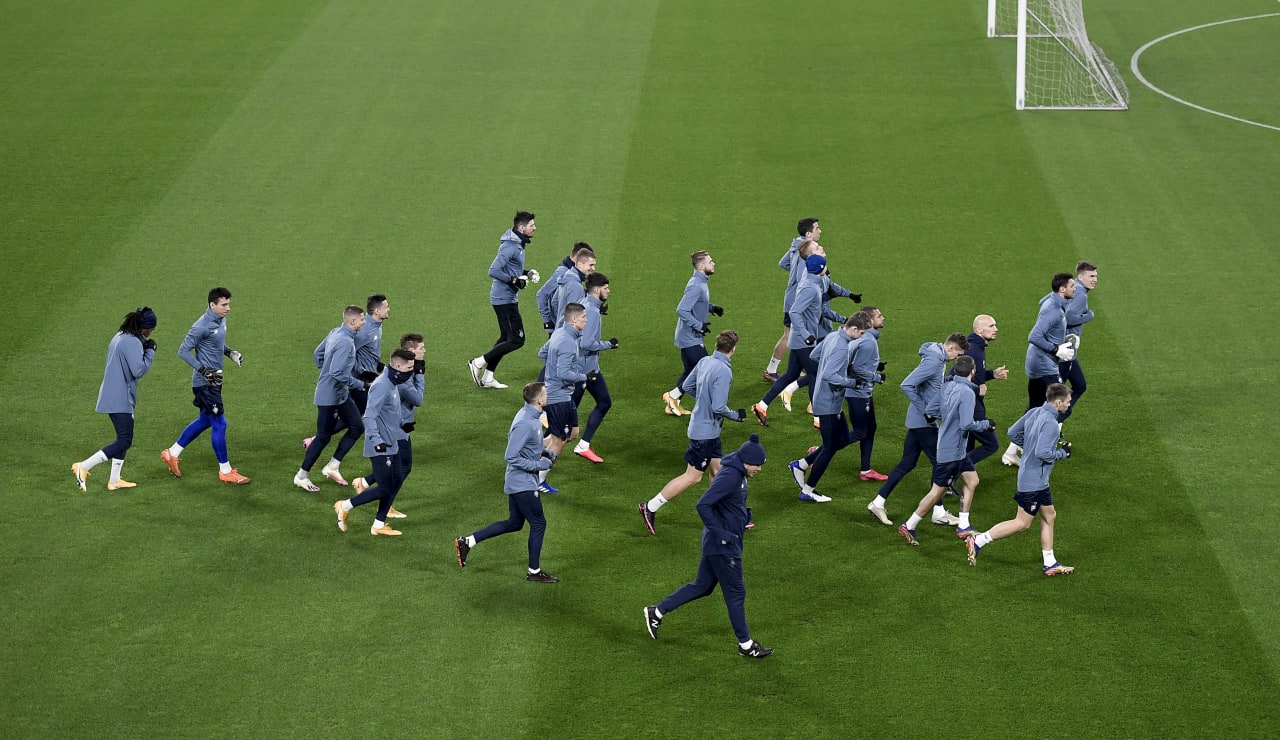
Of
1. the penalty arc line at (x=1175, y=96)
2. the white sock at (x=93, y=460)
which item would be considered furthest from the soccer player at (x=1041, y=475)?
the penalty arc line at (x=1175, y=96)

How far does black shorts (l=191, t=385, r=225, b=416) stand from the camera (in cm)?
1370

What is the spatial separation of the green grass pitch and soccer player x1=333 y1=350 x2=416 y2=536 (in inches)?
24.1

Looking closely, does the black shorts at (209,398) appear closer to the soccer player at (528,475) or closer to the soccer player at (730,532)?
the soccer player at (528,475)

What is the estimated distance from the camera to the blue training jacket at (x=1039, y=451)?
1196 cm

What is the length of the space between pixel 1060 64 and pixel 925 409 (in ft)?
53.4

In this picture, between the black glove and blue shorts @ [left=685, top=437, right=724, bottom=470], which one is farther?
the black glove

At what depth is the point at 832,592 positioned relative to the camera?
12.0 m

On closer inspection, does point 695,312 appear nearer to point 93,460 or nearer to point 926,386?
point 926,386

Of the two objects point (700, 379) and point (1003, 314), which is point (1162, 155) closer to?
point (1003, 314)

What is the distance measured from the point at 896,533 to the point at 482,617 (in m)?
4.38

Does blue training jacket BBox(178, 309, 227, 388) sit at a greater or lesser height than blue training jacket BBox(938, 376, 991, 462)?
greater

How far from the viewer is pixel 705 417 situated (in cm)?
1305

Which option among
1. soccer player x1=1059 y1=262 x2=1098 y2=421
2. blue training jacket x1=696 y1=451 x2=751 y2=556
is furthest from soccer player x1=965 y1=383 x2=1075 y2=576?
blue training jacket x1=696 y1=451 x2=751 y2=556

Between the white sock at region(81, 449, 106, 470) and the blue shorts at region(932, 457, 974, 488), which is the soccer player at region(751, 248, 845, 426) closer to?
the blue shorts at region(932, 457, 974, 488)
